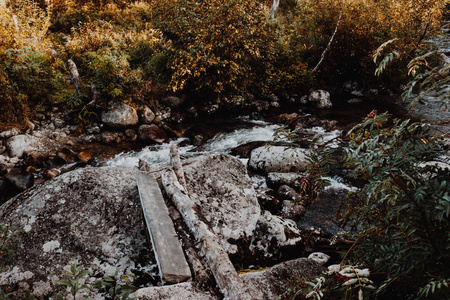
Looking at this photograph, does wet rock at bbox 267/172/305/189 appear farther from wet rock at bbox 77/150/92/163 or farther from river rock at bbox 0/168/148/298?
wet rock at bbox 77/150/92/163

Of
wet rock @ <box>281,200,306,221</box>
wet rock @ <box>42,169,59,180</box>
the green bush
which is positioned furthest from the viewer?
the green bush

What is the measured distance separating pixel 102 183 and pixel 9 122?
18.0ft

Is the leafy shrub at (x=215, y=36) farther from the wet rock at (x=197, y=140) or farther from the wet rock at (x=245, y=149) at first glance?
the wet rock at (x=245, y=149)

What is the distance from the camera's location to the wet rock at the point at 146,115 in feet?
28.4

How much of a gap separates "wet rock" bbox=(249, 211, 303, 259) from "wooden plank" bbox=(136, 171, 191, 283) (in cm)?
→ 133

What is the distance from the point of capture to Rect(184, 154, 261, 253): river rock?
11.5 ft

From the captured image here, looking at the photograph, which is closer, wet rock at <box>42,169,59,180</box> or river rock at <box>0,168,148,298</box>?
river rock at <box>0,168,148,298</box>

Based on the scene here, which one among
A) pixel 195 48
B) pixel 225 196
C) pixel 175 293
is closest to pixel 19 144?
pixel 195 48

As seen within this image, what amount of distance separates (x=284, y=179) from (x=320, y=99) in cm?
681

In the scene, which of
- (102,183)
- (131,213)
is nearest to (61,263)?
(131,213)

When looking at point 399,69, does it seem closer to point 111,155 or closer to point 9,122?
point 111,155

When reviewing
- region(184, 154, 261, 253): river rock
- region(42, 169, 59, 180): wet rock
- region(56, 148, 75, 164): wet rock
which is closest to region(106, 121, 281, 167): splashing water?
region(56, 148, 75, 164): wet rock

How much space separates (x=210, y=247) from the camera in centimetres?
256

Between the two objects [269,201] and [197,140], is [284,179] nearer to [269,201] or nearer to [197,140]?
[269,201]
